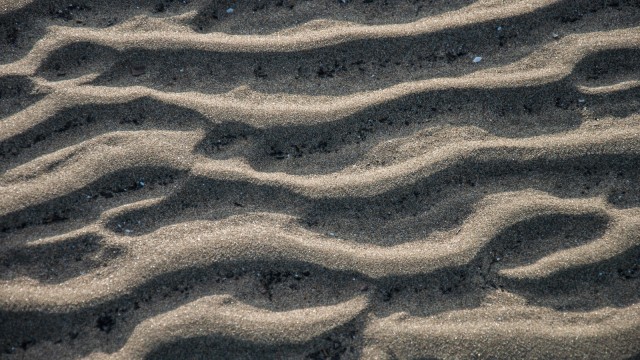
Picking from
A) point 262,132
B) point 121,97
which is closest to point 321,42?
point 262,132

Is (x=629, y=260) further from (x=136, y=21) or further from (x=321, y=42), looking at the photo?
(x=136, y=21)

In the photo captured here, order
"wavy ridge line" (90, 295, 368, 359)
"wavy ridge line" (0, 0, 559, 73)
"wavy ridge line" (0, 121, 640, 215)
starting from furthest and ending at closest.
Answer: "wavy ridge line" (0, 0, 559, 73) < "wavy ridge line" (0, 121, 640, 215) < "wavy ridge line" (90, 295, 368, 359)

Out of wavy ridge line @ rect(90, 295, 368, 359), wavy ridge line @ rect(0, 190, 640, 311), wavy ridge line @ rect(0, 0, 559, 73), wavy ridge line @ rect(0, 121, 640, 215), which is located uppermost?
wavy ridge line @ rect(0, 0, 559, 73)

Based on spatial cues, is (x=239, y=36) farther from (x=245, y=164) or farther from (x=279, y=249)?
(x=279, y=249)

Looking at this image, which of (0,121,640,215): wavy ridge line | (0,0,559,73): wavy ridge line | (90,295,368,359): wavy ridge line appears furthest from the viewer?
(0,0,559,73): wavy ridge line

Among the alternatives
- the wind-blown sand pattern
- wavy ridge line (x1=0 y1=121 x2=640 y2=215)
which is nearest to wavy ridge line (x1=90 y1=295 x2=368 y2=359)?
the wind-blown sand pattern

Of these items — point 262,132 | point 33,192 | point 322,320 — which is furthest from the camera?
point 262,132

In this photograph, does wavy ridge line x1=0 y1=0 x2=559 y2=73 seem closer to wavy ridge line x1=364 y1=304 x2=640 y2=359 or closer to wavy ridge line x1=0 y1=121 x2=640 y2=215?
wavy ridge line x1=0 y1=121 x2=640 y2=215

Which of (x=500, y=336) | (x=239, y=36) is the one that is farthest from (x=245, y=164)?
(x=500, y=336)
